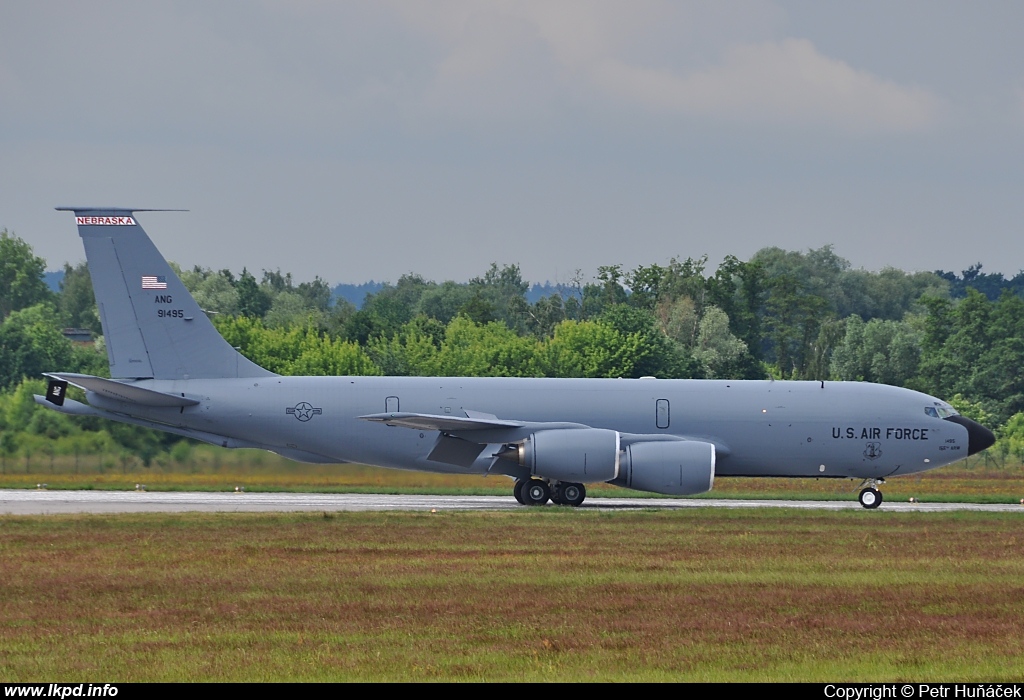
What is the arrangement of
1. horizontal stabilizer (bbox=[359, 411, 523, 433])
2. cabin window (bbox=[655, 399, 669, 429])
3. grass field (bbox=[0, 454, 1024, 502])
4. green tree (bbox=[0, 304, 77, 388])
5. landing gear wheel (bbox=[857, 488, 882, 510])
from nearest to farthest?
horizontal stabilizer (bbox=[359, 411, 523, 433]), cabin window (bbox=[655, 399, 669, 429]), landing gear wheel (bbox=[857, 488, 882, 510]), grass field (bbox=[0, 454, 1024, 502]), green tree (bbox=[0, 304, 77, 388])

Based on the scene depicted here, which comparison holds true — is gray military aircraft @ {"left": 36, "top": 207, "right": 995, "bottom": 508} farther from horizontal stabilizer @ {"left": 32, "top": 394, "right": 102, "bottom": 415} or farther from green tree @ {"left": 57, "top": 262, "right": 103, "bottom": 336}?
green tree @ {"left": 57, "top": 262, "right": 103, "bottom": 336}

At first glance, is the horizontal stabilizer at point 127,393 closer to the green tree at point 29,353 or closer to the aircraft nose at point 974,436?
the aircraft nose at point 974,436

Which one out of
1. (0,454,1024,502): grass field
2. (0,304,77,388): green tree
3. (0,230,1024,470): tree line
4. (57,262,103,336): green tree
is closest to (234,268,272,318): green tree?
(0,230,1024,470): tree line

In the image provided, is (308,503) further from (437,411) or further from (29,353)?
(29,353)

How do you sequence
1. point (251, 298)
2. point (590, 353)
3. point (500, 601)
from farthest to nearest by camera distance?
point (251, 298) → point (590, 353) → point (500, 601)

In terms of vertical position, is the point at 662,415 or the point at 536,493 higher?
the point at 662,415

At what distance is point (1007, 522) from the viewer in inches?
1147

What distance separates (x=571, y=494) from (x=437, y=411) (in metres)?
3.92

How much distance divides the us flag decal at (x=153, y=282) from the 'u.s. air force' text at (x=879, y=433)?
17.5 m

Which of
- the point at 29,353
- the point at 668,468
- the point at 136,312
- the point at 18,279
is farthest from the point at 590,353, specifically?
the point at 18,279

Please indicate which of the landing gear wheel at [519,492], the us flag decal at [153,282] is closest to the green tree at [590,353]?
the landing gear wheel at [519,492]

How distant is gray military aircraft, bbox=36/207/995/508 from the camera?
32562 mm

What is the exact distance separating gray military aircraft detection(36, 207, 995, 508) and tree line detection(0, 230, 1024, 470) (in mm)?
4061

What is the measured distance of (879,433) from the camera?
111ft
